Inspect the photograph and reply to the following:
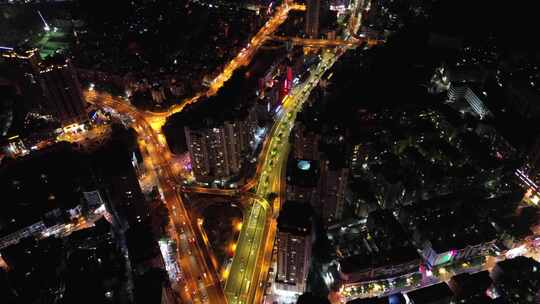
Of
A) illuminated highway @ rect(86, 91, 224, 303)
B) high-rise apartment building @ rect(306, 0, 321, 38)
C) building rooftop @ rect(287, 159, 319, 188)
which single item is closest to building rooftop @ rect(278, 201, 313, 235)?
building rooftop @ rect(287, 159, 319, 188)

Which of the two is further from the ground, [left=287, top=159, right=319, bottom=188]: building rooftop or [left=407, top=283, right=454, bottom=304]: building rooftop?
[left=287, top=159, right=319, bottom=188]: building rooftop

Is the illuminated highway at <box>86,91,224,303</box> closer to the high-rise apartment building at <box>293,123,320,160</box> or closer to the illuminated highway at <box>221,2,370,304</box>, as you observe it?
the illuminated highway at <box>221,2,370,304</box>

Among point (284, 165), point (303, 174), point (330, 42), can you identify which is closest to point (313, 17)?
point (330, 42)

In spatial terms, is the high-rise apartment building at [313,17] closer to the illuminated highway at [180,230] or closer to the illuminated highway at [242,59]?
the illuminated highway at [242,59]

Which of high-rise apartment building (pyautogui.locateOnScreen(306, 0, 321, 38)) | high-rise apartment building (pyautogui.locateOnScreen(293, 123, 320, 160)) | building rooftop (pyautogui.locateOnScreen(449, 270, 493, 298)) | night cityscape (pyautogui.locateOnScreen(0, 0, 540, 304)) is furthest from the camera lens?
high-rise apartment building (pyautogui.locateOnScreen(306, 0, 321, 38))

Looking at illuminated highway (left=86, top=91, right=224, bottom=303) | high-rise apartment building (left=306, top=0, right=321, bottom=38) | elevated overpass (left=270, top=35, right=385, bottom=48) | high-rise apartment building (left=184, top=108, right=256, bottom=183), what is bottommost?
illuminated highway (left=86, top=91, right=224, bottom=303)

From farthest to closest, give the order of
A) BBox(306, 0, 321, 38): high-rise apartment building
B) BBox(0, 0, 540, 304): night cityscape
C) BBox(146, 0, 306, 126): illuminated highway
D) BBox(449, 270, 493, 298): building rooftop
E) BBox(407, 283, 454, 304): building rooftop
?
1. BBox(306, 0, 321, 38): high-rise apartment building
2. BBox(146, 0, 306, 126): illuminated highway
3. BBox(0, 0, 540, 304): night cityscape
4. BBox(449, 270, 493, 298): building rooftop
5. BBox(407, 283, 454, 304): building rooftop

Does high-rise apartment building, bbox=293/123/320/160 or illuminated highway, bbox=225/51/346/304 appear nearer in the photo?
illuminated highway, bbox=225/51/346/304

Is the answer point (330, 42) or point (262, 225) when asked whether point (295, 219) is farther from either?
point (330, 42)
